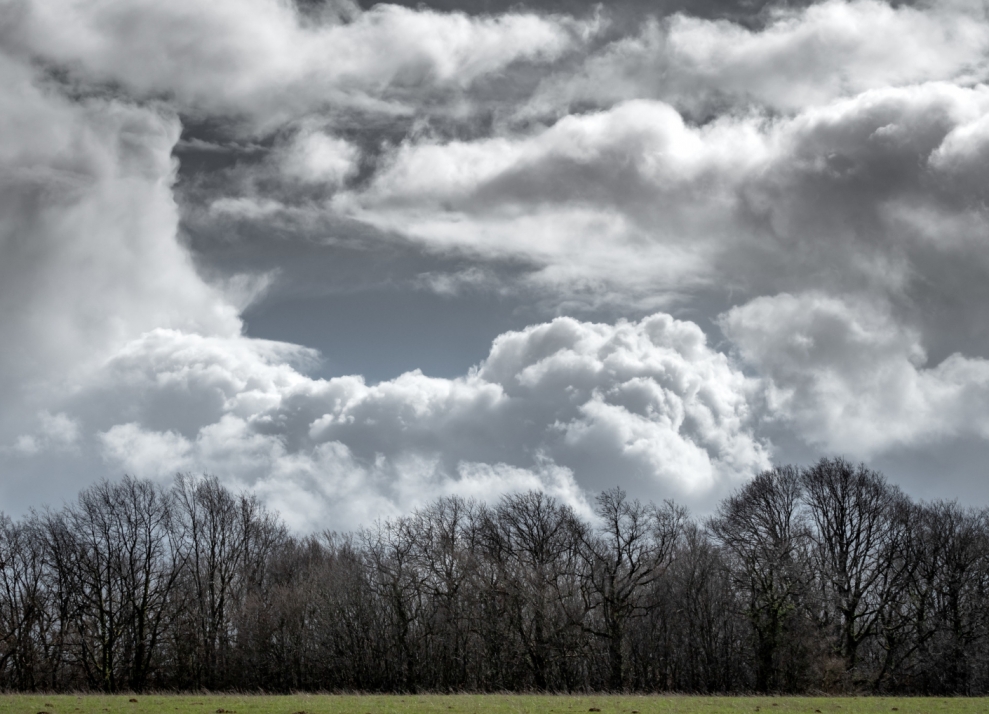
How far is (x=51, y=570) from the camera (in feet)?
220

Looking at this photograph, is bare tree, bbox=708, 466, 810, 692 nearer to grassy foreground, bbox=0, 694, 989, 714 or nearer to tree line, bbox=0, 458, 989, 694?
tree line, bbox=0, 458, 989, 694

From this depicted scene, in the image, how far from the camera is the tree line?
57.6 meters

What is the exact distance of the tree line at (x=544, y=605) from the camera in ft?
189

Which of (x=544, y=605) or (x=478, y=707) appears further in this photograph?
(x=544, y=605)

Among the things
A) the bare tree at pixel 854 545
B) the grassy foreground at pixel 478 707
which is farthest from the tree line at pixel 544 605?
the grassy foreground at pixel 478 707

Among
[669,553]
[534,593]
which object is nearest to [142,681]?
[534,593]

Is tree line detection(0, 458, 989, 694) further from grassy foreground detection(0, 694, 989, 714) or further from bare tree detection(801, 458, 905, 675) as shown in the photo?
grassy foreground detection(0, 694, 989, 714)

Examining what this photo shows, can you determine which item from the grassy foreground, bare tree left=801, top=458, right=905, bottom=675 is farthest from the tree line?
the grassy foreground

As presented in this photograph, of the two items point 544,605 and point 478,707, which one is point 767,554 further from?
point 478,707

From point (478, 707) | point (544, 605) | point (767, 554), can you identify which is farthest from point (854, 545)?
point (478, 707)

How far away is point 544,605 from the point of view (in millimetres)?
58781

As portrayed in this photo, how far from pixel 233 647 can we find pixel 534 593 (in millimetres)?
24864

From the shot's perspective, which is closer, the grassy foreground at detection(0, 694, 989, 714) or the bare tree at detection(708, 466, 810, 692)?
the grassy foreground at detection(0, 694, 989, 714)

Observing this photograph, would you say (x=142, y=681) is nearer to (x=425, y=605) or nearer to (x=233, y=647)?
(x=233, y=647)
